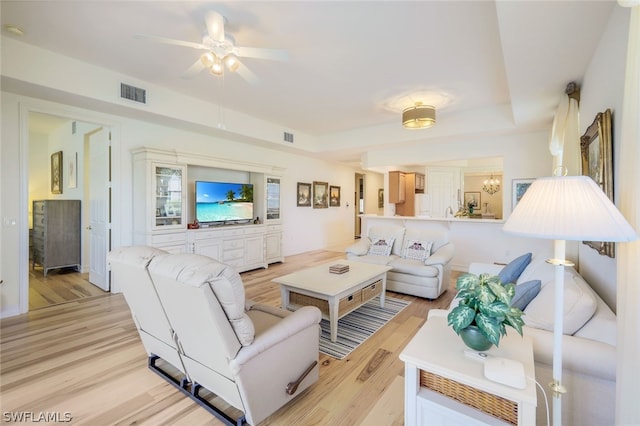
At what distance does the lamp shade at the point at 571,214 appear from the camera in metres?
1.03

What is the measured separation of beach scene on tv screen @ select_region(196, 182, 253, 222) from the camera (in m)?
4.97

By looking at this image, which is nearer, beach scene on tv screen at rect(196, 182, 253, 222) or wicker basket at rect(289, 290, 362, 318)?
wicker basket at rect(289, 290, 362, 318)

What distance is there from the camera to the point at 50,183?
6.31 metres

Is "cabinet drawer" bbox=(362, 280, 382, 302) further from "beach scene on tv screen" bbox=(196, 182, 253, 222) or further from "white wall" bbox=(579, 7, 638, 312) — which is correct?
"beach scene on tv screen" bbox=(196, 182, 253, 222)

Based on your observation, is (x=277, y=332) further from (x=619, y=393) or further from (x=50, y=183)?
(x=50, y=183)

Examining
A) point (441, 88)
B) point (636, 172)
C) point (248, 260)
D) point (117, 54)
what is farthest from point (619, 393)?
point (248, 260)

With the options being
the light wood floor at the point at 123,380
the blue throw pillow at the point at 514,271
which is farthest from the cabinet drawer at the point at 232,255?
the blue throw pillow at the point at 514,271

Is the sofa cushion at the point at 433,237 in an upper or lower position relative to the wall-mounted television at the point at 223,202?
lower

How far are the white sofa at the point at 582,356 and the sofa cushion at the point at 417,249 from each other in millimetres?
2569

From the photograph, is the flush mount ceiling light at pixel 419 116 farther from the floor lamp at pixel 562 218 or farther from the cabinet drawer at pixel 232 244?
the cabinet drawer at pixel 232 244

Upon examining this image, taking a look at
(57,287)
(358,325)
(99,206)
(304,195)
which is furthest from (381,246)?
(57,287)

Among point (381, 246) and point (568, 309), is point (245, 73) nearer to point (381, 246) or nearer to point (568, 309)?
point (568, 309)

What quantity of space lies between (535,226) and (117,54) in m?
4.02

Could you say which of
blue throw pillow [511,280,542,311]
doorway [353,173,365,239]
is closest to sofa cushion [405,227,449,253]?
blue throw pillow [511,280,542,311]
